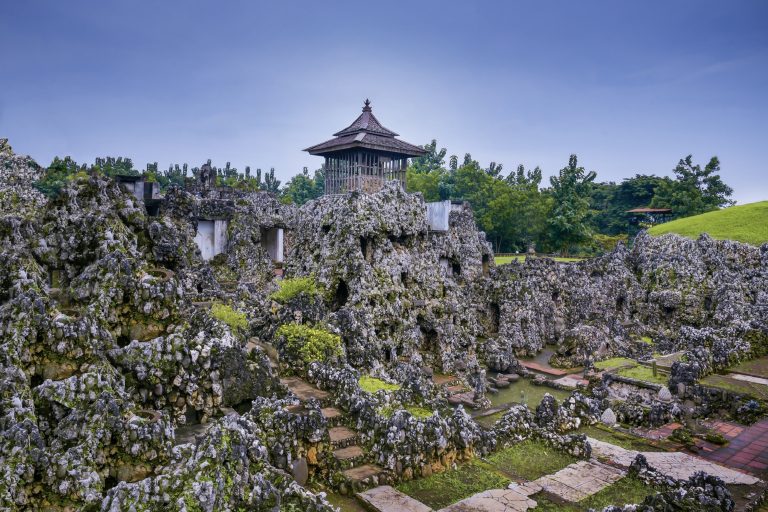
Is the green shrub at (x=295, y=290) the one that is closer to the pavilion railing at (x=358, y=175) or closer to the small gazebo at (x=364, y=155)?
the pavilion railing at (x=358, y=175)

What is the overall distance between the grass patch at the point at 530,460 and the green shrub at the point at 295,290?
839cm

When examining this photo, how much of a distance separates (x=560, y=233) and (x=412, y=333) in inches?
1386

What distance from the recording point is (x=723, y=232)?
130ft

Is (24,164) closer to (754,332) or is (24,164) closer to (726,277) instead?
(754,332)

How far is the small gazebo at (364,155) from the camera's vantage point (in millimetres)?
38250

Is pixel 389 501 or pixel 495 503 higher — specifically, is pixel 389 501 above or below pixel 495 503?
above

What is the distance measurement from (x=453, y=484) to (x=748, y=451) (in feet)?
30.0

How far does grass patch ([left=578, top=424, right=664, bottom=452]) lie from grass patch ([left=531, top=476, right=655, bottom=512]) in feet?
10.8

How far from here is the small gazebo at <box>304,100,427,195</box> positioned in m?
38.2

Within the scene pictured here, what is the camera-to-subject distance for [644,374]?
23.9 metres

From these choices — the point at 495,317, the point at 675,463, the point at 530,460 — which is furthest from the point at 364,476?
the point at 495,317

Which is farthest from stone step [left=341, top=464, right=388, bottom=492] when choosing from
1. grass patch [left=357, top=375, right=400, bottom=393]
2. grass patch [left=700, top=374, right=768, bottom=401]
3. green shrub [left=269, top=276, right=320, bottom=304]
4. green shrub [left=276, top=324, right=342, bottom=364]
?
grass patch [left=700, top=374, right=768, bottom=401]

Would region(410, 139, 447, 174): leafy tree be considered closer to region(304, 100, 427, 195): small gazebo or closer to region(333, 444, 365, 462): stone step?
region(304, 100, 427, 195): small gazebo

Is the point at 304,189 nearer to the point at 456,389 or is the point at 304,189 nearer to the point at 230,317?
the point at 456,389
